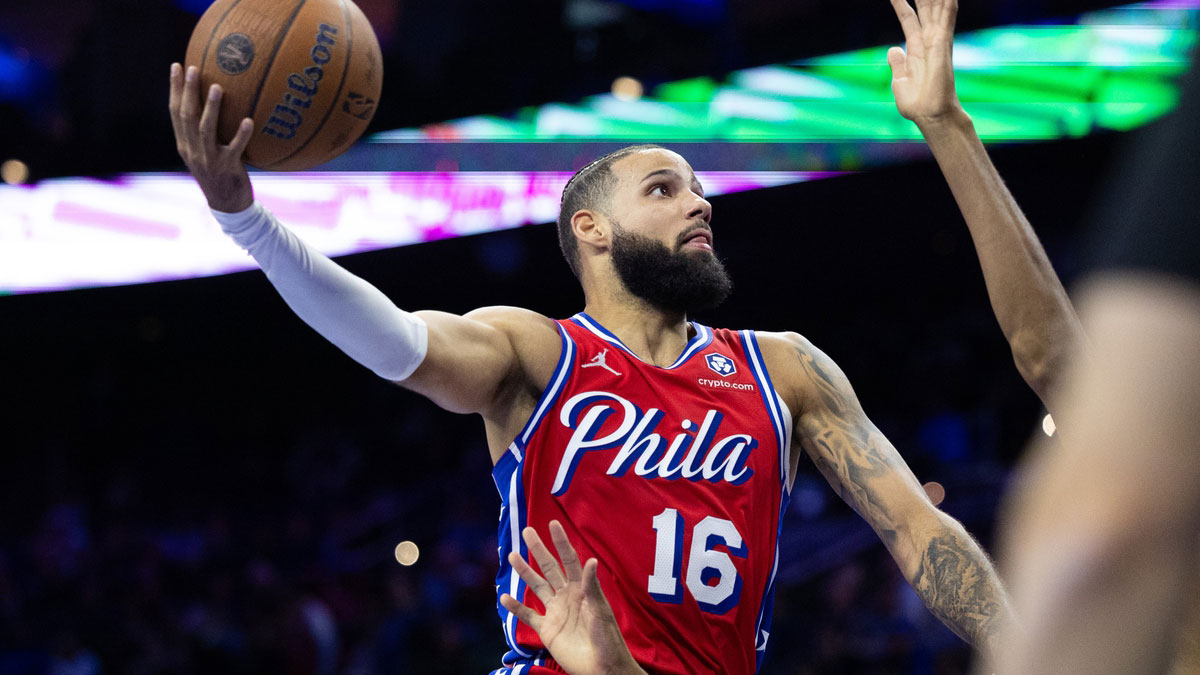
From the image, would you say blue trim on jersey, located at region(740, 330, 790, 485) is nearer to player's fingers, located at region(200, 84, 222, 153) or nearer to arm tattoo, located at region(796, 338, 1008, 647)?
arm tattoo, located at region(796, 338, 1008, 647)

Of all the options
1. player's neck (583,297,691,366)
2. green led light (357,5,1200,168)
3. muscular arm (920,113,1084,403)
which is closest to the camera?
muscular arm (920,113,1084,403)

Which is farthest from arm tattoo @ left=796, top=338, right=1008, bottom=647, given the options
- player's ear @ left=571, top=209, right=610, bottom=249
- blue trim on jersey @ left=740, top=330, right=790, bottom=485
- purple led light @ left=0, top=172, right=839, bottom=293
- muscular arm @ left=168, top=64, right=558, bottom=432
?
purple led light @ left=0, top=172, right=839, bottom=293

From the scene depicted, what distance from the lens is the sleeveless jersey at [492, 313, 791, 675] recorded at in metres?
2.92

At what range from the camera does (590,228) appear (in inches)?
144

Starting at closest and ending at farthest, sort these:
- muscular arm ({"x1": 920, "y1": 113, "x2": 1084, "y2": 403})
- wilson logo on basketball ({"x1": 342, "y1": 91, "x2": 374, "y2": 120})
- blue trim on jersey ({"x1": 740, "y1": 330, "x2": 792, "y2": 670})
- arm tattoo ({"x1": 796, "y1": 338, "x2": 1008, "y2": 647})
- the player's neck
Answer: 1. muscular arm ({"x1": 920, "y1": 113, "x2": 1084, "y2": 403})
2. arm tattoo ({"x1": 796, "y1": 338, "x2": 1008, "y2": 647})
3. wilson logo on basketball ({"x1": 342, "y1": 91, "x2": 374, "y2": 120})
4. blue trim on jersey ({"x1": 740, "y1": 330, "x2": 792, "y2": 670})
5. the player's neck

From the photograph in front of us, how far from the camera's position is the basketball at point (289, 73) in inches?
109

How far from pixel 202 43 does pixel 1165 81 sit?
29.9 feet

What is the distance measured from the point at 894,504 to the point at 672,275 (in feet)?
3.04

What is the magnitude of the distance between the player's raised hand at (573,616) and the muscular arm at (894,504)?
2.72 ft

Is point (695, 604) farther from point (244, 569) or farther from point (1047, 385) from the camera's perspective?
point (244, 569)

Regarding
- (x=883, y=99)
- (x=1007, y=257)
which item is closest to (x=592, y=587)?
(x=1007, y=257)

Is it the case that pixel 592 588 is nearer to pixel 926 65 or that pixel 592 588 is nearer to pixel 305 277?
pixel 305 277

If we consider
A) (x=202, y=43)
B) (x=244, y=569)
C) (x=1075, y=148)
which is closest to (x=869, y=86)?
(x=1075, y=148)

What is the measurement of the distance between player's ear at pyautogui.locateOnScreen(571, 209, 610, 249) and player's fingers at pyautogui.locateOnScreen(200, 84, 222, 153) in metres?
1.32
